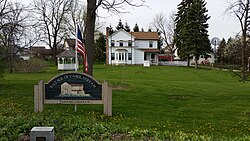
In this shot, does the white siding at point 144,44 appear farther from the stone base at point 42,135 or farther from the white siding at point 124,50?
the stone base at point 42,135

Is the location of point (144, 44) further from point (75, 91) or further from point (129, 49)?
point (75, 91)

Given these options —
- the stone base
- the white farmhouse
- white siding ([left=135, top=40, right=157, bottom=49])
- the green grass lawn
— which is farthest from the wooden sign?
white siding ([left=135, top=40, right=157, bottom=49])

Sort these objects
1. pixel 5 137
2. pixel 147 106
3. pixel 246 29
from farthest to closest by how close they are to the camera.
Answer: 1. pixel 246 29
2. pixel 147 106
3. pixel 5 137

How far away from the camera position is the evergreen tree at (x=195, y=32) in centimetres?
5684

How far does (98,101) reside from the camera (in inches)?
428

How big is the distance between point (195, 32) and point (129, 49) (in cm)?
1472

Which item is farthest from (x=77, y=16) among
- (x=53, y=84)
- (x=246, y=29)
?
(x=53, y=84)

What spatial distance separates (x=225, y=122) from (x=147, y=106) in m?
3.61

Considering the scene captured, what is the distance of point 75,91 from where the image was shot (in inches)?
427

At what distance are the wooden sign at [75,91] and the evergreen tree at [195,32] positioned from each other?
47464 millimetres

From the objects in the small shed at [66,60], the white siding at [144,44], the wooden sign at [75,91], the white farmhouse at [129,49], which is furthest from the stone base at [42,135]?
the white siding at [144,44]

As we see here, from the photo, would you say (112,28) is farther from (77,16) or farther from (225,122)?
(225,122)

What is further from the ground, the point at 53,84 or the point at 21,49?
the point at 21,49

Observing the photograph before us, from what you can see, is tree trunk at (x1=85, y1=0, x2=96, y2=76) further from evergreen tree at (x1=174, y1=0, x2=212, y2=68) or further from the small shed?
evergreen tree at (x1=174, y1=0, x2=212, y2=68)
